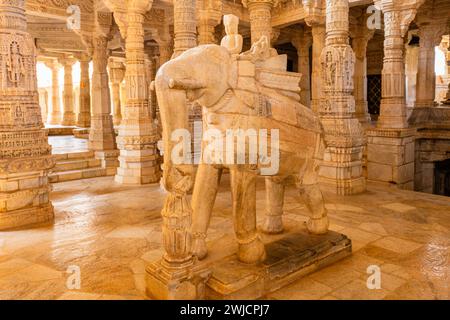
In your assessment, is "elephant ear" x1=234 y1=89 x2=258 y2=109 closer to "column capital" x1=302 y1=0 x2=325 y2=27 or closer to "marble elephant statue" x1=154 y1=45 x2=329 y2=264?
"marble elephant statue" x1=154 y1=45 x2=329 y2=264

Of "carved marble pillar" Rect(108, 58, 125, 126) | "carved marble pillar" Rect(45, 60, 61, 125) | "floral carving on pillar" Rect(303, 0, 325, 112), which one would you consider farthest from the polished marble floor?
"carved marble pillar" Rect(45, 60, 61, 125)

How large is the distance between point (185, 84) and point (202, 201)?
106 cm

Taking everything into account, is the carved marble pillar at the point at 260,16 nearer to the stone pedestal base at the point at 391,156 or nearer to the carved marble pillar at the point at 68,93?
the stone pedestal base at the point at 391,156

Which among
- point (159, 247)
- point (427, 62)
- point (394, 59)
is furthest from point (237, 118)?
point (427, 62)

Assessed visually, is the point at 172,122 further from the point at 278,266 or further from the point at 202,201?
the point at 278,266

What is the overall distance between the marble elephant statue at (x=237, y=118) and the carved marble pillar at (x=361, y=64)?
1021cm

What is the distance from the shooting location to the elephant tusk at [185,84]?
7.86 ft

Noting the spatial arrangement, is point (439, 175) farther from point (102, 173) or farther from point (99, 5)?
point (99, 5)

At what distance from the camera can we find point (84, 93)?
1370 cm

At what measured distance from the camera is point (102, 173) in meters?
8.99

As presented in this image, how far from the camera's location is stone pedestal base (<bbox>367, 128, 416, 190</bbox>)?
8.11 m

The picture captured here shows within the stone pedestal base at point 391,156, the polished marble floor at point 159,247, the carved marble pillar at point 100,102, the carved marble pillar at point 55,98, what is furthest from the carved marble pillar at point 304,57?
the carved marble pillar at point 55,98

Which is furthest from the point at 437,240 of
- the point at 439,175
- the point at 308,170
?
the point at 439,175

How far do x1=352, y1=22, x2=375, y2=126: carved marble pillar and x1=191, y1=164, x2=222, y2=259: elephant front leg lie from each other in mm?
10728
